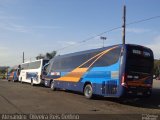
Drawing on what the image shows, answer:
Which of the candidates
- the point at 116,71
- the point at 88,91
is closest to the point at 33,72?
the point at 88,91

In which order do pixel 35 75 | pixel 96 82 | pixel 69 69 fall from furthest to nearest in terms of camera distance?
pixel 35 75 < pixel 69 69 < pixel 96 82

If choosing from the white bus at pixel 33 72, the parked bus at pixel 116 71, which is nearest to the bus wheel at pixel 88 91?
the parked bus at pixel 116 71

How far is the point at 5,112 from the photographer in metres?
12.6

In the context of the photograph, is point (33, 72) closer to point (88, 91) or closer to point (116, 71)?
point (88, 91)

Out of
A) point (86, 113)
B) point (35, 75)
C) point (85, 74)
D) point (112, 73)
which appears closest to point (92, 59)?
point (85, 74)

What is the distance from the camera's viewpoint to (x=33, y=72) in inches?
1471

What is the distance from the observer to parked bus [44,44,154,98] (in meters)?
16.9

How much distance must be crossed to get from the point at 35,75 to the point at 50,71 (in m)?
7.47

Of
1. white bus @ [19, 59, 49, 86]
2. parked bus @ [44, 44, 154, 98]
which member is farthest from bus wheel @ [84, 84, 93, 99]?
white bus @ [19, 59, 49, 86]

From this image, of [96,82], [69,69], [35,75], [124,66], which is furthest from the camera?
[35,75]

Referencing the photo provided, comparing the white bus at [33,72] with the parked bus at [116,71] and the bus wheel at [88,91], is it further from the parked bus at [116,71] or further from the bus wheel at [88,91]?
the bus wheel at [88,91]

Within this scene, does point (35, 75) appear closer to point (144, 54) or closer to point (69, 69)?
point (69, 69)

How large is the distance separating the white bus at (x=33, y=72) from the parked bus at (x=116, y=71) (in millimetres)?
12592

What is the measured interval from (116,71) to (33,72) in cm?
2145
